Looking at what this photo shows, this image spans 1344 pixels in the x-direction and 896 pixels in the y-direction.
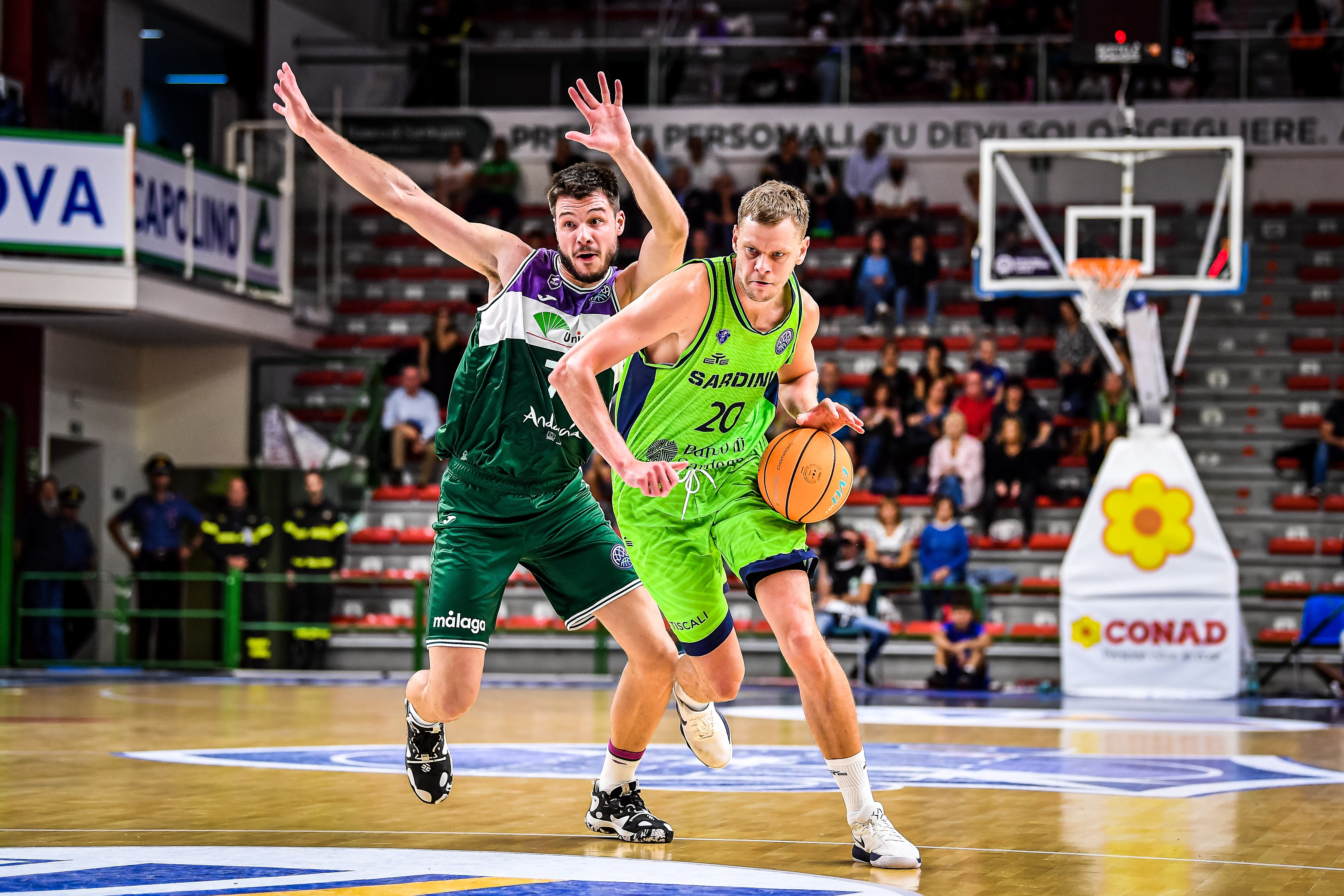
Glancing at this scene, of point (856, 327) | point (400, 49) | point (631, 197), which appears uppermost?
point (400, 49)

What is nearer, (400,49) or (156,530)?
(156,530)

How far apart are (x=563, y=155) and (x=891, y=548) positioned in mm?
7774

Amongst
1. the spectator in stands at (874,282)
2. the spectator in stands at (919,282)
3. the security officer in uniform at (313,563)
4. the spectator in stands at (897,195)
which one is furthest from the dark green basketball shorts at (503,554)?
the spectator in stands at (897,195)

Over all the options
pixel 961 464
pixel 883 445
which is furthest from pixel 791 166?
pixel 961 464

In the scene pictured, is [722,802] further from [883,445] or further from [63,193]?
[63,193]

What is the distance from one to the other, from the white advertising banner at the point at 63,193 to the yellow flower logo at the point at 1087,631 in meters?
9.40

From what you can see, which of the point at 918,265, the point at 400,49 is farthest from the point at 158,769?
Answer: the point at 400,49

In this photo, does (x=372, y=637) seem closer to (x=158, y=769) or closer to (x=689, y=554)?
(x=158, y=769)

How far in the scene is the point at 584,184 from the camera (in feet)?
17.6

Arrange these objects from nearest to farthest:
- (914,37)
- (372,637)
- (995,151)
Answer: (995,151) < (372,637) < (914,37)

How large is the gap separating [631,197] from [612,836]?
1555cm

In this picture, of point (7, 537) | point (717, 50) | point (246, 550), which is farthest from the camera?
point (717, 50)

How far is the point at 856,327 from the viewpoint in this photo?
783 inches

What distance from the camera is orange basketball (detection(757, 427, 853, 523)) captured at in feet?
17.6
